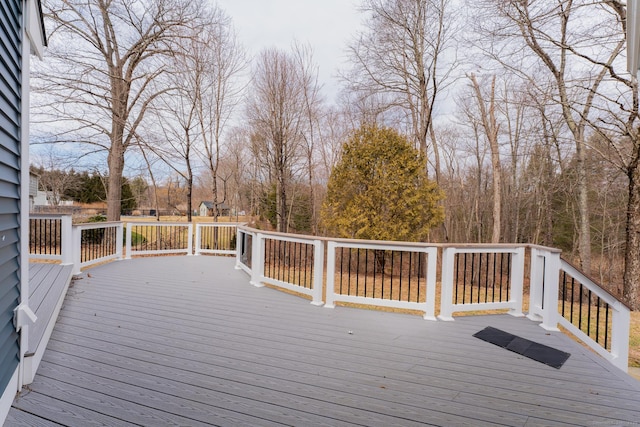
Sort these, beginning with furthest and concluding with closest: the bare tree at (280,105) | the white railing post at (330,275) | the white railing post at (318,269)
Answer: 1. the bare tree at (280,105)
2. the white railing post at (318,269)
3. the white railing post at (330,275)

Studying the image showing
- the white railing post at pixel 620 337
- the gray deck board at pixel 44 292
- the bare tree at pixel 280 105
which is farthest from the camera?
the bare tree at pixel 280 105

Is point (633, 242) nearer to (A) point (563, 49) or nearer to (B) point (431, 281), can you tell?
(A) point (563, 49)

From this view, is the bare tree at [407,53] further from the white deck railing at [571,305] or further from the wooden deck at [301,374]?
the wooden deck at [301,374]

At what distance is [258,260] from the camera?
5434 mm

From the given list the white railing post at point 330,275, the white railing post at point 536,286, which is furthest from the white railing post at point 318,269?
the white railing post at point 536,286

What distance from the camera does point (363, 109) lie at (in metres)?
12.5

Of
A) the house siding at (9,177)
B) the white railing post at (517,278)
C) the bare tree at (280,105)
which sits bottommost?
the white railing post at (517,278)

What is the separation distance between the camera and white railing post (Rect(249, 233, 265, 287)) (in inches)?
210

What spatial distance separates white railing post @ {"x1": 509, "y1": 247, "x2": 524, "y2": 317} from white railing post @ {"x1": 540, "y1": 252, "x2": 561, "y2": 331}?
346mm

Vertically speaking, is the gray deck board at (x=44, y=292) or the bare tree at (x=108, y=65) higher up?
the bare tree at (x=108, y=65)

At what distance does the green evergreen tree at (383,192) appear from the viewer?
8578mm

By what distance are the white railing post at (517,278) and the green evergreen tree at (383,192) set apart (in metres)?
4.41

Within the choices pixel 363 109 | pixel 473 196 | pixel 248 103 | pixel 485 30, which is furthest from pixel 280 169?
pixel 473 196

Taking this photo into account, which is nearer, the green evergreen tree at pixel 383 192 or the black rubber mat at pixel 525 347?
the black rubber mat at pixel 525 347
